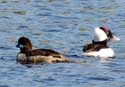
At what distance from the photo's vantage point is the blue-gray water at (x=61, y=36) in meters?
17.2

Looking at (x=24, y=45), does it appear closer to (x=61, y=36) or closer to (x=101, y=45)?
(x=101, y=45)

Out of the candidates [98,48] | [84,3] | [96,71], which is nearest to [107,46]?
[98,48]

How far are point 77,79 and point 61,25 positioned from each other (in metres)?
8.57

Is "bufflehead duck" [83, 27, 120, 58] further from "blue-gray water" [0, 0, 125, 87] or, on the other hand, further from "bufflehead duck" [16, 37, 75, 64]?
"bufflehead duck" [16, 37, 75, 64]

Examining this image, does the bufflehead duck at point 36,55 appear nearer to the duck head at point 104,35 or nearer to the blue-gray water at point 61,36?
the blue-gray water at point 61,36

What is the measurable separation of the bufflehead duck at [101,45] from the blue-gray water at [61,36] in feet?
0.75

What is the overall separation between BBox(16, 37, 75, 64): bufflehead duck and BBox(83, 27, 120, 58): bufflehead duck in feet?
→ 4.11

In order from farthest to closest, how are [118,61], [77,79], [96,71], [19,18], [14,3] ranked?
[14,3], [19,18], [118,61], [96,71], [77,79]

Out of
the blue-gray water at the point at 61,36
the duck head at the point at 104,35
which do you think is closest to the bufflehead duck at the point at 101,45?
the duck head at the point at 104,35

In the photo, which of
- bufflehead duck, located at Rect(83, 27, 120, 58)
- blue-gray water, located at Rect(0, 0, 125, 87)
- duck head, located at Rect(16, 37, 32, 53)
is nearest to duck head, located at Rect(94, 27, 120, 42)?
bufflehead duck, located at Rect(83, 27, 120, 58)

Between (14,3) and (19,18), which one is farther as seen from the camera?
(14,3)

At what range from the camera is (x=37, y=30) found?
24.5 m

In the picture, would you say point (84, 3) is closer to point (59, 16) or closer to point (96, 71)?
point (59, 16)

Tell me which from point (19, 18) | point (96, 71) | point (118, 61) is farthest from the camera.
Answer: point (19, 18)
